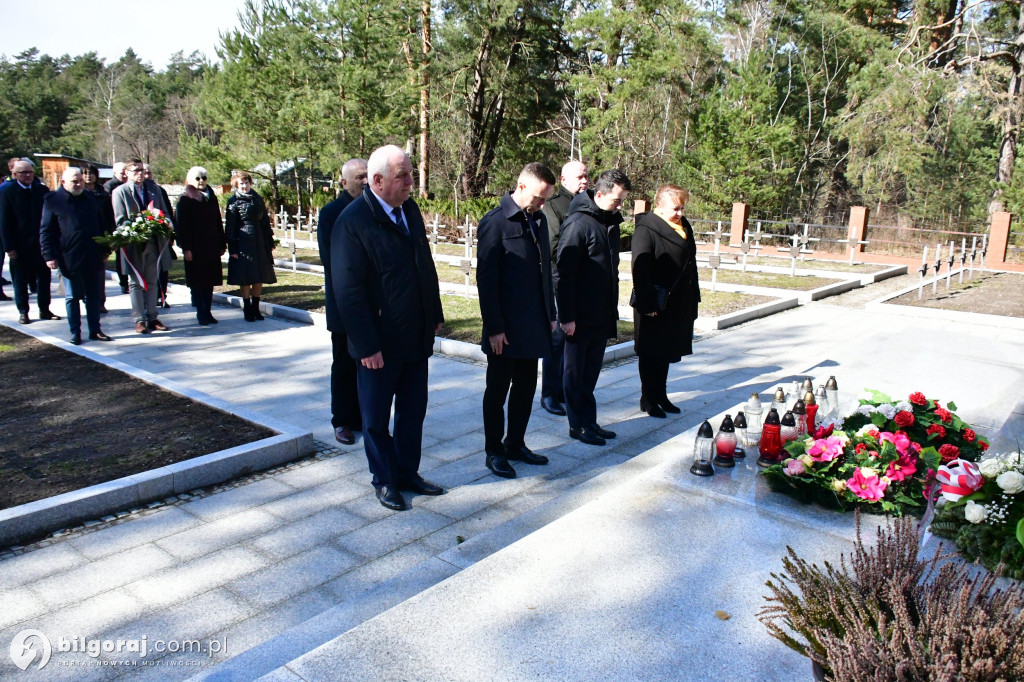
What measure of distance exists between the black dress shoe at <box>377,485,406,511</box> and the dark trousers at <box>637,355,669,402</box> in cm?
262

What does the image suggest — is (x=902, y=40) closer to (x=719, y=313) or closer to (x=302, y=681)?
(x=719, y=313)

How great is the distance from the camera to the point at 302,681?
2467 millimetres

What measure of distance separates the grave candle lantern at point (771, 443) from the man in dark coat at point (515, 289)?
4.62 ft

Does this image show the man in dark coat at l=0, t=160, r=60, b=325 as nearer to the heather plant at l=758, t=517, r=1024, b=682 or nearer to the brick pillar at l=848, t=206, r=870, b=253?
the heather plant at l=758, t=517, r=1024, b=682

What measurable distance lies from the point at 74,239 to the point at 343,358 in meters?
4.33

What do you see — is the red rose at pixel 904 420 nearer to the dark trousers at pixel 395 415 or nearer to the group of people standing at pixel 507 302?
the group of people standing at pixel 507 302

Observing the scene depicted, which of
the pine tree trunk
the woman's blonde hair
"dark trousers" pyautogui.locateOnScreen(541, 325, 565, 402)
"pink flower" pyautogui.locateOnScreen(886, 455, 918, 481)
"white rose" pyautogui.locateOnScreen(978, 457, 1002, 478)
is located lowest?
"dark trousers" pyautogui.locateOnScreen(541, 325, 565, 402)

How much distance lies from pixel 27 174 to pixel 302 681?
936 cm

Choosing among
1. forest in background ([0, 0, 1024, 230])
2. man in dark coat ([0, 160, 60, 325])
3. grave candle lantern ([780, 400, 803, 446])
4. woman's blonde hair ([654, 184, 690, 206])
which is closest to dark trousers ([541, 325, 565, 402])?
woman's blonde hair ([654, 184, 690, 206])

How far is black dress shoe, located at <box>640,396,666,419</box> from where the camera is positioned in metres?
6.41

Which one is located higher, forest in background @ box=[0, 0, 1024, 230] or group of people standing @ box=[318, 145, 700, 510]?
forest in background @ box=[0, 0, 1024, 230]

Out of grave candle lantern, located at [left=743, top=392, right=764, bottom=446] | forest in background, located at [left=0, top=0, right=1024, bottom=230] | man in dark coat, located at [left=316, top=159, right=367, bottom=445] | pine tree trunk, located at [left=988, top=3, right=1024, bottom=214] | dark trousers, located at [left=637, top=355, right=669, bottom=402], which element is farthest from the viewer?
forest in background, located at [left=0, top=0, right=1024, bottom=230]

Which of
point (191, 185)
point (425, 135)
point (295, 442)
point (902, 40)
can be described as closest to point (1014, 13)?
point (902, 40)

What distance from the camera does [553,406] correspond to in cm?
645
